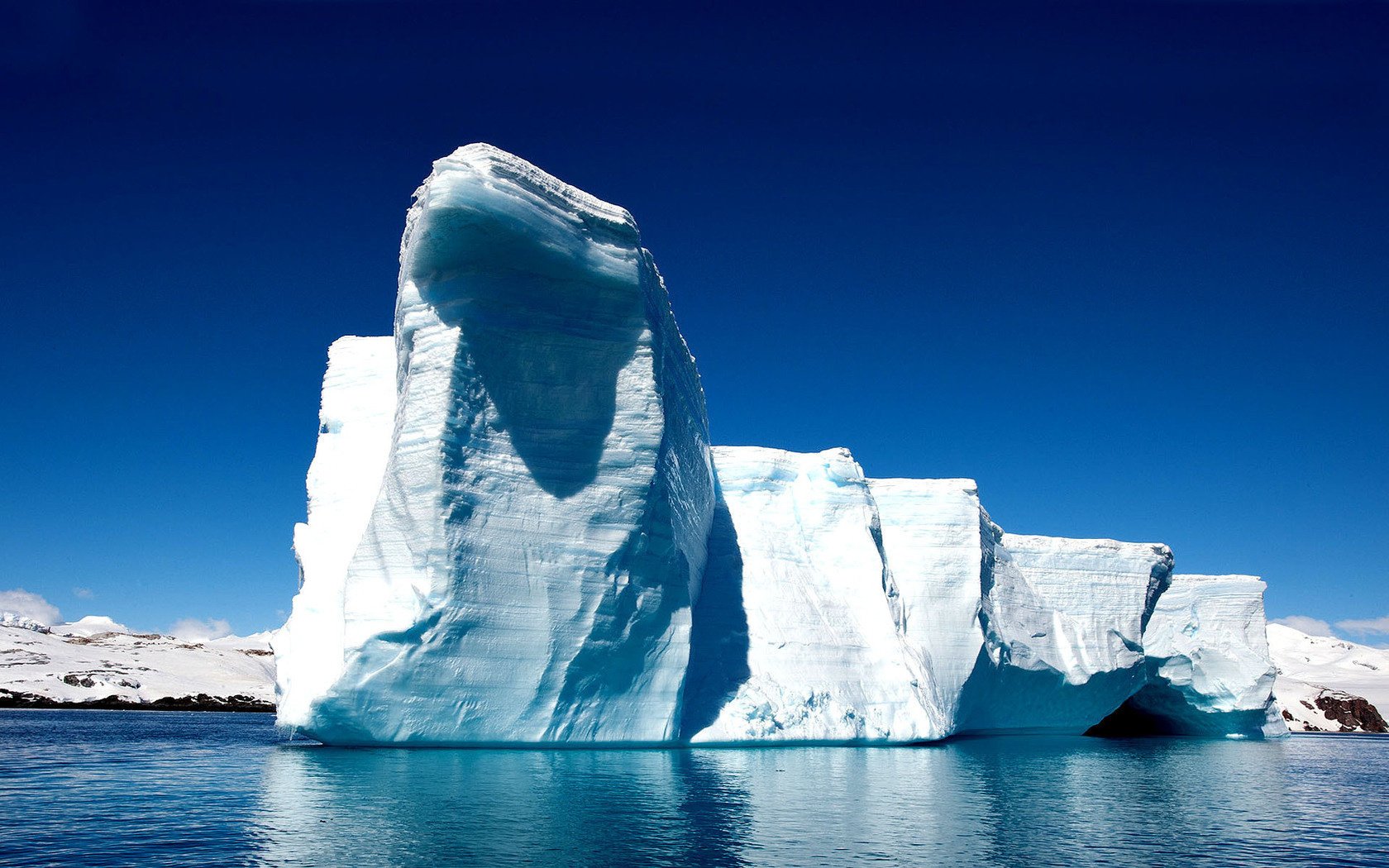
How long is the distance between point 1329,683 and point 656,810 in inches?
2208

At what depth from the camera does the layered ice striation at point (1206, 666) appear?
2827 cm

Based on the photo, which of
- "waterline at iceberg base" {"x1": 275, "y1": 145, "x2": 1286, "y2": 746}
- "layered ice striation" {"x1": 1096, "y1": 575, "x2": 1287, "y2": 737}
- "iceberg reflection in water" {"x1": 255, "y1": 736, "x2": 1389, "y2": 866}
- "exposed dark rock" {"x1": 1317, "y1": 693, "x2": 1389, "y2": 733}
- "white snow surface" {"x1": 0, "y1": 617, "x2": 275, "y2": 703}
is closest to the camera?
"iceberg reflection in water" {"x1": 255, "y1": 736, "x2": 1389, "y2": 866}

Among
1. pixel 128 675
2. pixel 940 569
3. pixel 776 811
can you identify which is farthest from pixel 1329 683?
pixel 128 675

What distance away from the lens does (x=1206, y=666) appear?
2828 centimetres

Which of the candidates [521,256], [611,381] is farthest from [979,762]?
[521,256]

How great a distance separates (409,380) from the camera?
15281mm

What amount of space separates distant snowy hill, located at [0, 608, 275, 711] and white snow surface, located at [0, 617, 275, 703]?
4 cm

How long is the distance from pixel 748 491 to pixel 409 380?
882cm

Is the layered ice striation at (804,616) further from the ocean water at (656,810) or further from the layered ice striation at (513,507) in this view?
the layered ice striation at (513,507)

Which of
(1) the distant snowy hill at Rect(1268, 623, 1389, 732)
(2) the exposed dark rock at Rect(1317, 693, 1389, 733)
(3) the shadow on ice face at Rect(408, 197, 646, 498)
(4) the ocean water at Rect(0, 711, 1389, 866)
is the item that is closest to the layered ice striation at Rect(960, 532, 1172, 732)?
(4) the ocean water at Rect(0, 711, 1389, 866)

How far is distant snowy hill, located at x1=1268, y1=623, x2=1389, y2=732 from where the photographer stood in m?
45.1

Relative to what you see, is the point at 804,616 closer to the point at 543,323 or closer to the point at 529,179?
the point at 543,323

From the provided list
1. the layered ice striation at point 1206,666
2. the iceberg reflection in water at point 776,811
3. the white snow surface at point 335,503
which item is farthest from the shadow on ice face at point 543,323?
the layered ice striation at point 1206,666

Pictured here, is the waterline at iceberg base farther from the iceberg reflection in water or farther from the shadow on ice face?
the iceberg reflection in water
